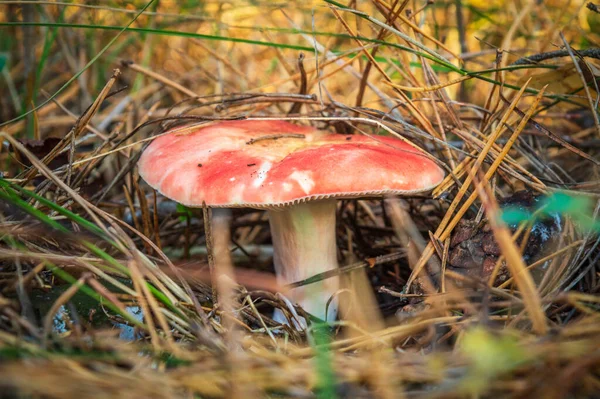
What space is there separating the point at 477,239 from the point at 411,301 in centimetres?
33

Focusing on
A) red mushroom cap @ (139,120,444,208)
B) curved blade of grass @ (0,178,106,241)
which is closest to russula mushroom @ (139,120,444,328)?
red mushroom cap @ (139,120,444,208)

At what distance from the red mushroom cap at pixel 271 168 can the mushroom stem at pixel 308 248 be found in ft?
0.95

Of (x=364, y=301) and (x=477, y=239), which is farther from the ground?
(x=477, y=239)

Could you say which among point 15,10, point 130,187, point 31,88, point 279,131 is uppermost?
point 15,10

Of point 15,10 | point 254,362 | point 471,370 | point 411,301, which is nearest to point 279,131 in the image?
point 411,301

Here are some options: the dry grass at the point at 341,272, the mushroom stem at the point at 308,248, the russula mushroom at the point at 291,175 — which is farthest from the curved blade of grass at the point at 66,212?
the mushroom stem at the point at 308,248

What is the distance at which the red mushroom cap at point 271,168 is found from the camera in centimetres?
149

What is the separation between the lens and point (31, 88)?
270cm

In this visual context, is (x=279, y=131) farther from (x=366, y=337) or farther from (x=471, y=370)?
(x=471, y=370)

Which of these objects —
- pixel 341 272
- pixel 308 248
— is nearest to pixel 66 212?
pixel 308 248

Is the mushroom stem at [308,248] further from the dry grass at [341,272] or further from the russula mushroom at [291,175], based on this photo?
the dry grass at [341,272]

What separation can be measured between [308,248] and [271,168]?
531 millimetres

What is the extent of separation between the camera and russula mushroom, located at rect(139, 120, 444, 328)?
4.91 ft

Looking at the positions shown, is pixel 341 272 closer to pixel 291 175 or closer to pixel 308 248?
pixel 308 248
